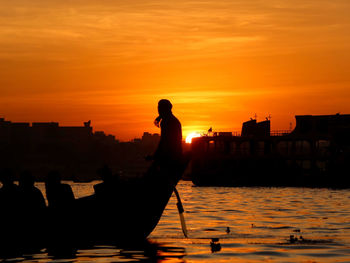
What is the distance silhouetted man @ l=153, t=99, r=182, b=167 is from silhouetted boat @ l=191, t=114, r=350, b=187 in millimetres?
108410

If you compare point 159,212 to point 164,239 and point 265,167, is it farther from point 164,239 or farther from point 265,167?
point 265,167

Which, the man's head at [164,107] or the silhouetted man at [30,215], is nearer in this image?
the silhouetted man at [30,215]

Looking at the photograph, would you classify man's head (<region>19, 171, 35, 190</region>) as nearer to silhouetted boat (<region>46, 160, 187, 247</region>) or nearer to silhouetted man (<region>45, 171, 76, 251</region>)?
silhouetted man (<region>45, 171, 76, 251</region>)

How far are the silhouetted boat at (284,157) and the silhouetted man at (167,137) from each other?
108410mm

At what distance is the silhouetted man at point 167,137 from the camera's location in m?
23.6

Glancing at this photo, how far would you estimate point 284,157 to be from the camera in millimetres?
136250

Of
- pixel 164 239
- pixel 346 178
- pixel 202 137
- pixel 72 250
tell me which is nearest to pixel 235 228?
pixel 164 239

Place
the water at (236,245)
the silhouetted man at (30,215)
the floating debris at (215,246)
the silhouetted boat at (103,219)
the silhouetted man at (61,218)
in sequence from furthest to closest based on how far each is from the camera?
the silhouetted man at (61,218) < the silhouetted boat at (103,219) < the silhouetted man at (30,215) < the floating debris at (215,246) < the water at (236,245)

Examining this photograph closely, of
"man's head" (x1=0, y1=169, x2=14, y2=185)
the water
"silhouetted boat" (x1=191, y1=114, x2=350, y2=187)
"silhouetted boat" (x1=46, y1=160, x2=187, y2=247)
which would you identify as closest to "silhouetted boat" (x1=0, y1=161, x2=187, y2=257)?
"silhouetted boat" (x1=46, y1=160, x2=187, y2=247)

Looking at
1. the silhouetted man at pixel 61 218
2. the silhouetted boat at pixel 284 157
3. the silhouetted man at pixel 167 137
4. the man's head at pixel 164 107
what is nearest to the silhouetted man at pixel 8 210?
the silhouetted man at pixel 61 218

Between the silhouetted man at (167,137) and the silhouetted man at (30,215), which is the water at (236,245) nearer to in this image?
the silhouetted man at (30,215)

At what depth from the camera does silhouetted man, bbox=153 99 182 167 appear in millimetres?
23562

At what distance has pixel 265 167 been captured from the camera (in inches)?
5433

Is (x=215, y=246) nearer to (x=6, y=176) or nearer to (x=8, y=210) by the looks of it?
(x=8, y=210)
